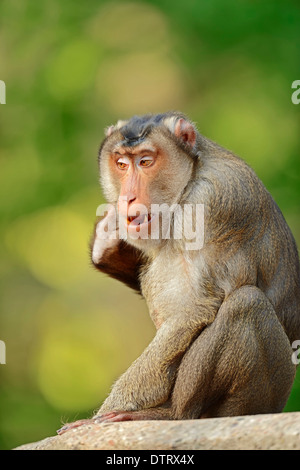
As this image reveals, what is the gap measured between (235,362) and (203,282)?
76 cm

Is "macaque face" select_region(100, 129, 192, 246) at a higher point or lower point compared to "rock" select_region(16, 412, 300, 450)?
higher

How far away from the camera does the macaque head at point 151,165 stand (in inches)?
277

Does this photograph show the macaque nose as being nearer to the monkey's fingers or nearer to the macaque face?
the macaque face

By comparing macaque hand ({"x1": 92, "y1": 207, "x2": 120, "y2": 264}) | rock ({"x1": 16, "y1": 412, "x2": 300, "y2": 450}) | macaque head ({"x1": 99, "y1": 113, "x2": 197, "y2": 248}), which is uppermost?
macaque head ({"x1": 99, "y1": 113, "x2": 197, "y2": 248})

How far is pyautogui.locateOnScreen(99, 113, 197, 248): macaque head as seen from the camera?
7027mm

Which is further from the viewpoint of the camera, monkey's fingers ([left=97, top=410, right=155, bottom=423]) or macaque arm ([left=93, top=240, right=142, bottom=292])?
macaque arm ([left=93, top=240, right=142, bottom=292])

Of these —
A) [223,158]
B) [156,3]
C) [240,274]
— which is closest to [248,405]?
[240,274]

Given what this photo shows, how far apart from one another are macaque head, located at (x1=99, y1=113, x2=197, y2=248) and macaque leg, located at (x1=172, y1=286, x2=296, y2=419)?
1.08 meters

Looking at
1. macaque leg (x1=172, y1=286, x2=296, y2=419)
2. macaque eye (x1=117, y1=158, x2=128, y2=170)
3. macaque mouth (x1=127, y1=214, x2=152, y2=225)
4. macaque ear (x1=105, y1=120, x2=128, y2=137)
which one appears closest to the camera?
macaque leg (x1=172, y1=286, x2=296, y2=419)

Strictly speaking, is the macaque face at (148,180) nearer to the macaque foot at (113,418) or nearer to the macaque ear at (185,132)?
the macaque ear at (185,132)

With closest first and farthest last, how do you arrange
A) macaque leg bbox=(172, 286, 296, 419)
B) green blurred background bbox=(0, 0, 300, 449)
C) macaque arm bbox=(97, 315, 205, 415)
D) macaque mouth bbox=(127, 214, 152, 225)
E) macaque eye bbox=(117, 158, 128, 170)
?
macaque leg bbox=(172, 286, 296, 419) → macaque arm bbox=(97, 315, 205, 415) → macaque mouth bbox=(127, 214, 152, 225) → macaque eye bbox=(117, 158, 128, 170) → green blurred background bbox=(0, 0, 300, 449)

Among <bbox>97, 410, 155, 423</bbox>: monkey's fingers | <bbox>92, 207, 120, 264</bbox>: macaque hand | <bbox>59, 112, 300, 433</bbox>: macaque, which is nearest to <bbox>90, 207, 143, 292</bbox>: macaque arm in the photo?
<bbox>92, 207, 120, 264</bbox>: macaque hand
